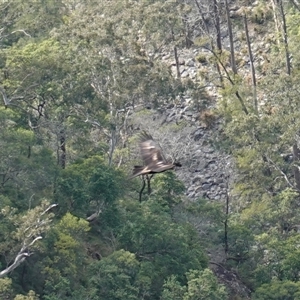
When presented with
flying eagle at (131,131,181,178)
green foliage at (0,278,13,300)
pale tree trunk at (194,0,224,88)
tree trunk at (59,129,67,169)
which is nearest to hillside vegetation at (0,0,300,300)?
green foliage at (0,278,13,300)

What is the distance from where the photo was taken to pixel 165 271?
105ft

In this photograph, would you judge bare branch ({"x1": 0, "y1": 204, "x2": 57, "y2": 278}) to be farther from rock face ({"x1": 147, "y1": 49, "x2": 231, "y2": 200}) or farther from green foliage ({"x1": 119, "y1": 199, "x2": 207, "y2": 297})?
rock face ({"x1": 147, "y1": 49, "x2": 231, "y2": 200})

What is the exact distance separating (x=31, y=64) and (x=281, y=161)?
10763 millimetres

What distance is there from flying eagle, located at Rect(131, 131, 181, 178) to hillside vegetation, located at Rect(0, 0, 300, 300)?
3.66 m

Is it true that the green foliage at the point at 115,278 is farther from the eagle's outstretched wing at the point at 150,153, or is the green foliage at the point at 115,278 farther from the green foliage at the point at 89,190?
the eagle's outstretched wing at the point at 150,153

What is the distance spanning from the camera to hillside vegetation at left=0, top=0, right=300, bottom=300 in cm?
2991

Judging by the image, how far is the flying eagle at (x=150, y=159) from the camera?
953 inches

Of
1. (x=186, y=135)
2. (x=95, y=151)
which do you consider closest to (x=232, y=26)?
(x=186, y=135)

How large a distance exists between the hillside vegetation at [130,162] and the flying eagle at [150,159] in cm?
366

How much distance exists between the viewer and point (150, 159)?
24859 mm

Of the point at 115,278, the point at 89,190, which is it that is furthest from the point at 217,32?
the point at 115,278

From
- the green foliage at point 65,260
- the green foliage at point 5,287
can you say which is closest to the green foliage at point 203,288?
the green foliage at point 65,260

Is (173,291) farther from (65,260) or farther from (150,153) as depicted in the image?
(150,153)

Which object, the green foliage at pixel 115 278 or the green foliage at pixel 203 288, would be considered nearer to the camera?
the green foliage at pixel 115 278
